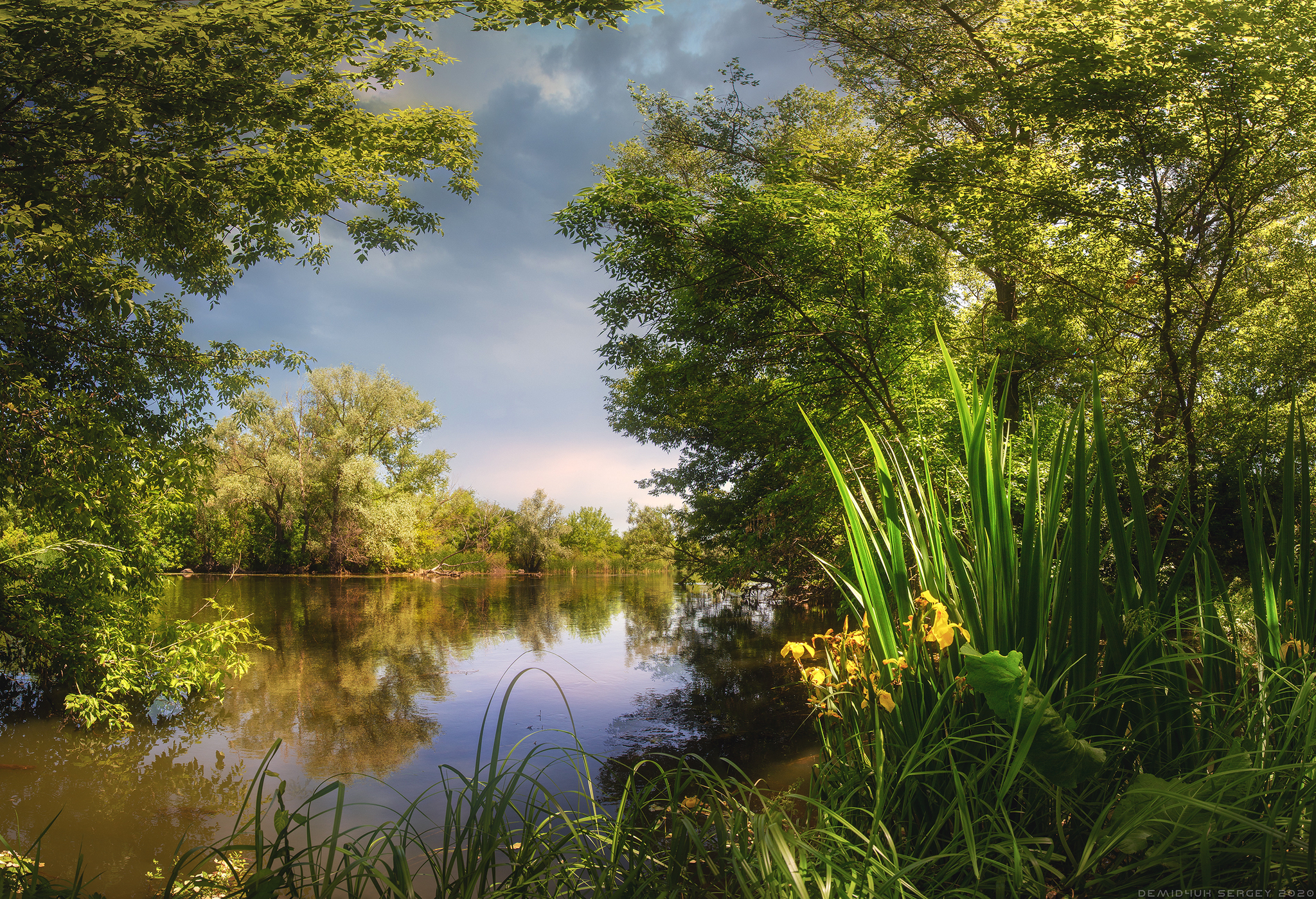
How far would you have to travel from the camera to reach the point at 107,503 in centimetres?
523

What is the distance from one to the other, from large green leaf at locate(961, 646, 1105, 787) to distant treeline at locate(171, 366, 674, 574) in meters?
17.3

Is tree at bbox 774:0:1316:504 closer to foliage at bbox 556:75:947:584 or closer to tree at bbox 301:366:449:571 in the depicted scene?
foliage at bbox 556:75:947:584

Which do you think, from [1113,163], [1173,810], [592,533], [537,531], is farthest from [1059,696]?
[592,533]

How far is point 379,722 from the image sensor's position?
19.8 ft

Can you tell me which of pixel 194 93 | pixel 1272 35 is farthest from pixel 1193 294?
pixel 194 93

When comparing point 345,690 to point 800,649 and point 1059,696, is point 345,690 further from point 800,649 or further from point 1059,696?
point 1059,696

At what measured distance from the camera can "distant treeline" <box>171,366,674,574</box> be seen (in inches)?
956

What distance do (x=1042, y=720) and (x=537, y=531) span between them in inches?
1269

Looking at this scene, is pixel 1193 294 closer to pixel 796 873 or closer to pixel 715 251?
pixel 715 251

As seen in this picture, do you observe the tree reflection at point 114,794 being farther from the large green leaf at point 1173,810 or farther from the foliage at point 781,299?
the foliage at point 781,299

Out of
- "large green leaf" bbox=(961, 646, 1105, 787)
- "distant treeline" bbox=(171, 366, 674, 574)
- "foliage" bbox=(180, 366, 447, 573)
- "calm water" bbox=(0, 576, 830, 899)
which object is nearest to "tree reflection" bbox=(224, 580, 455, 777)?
"calm water" bbox=(0, 576, 830, 899)

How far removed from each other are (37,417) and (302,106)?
135 inches

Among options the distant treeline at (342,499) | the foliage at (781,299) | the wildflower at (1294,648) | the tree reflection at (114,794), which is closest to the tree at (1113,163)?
the foliage at (781,299)

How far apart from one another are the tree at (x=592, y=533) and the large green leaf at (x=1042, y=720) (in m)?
37.5
